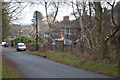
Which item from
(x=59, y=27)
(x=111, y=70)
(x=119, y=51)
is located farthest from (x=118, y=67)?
(x=59, y=27)

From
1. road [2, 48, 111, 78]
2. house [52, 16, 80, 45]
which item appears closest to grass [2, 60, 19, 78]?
road [2, 48, 111, 78]

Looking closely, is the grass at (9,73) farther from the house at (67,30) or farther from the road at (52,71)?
the house at (67,30)

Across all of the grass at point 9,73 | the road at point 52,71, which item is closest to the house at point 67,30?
the road at point 52,71

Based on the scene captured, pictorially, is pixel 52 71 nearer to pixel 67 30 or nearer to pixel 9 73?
pixel 9 73

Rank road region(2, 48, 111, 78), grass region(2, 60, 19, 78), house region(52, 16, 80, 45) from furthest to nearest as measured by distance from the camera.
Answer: house region(52, 16, 80, 45) → road region(2, 48, 111, 78) → grass region(2, 60, 19, 78)

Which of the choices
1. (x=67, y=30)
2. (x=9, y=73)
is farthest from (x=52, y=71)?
(x=67, y=30)

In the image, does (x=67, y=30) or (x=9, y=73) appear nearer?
(x=9, y=73)

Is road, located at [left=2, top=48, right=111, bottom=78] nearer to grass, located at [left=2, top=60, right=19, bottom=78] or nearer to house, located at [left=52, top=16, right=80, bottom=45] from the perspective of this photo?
grass, located at [left=2, top=60, right=19, bottom=78]

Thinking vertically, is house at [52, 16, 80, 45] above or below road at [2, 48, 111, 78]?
above

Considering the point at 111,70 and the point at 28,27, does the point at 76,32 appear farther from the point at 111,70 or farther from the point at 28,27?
the point at 28,27

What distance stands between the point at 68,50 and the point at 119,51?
40.8ft

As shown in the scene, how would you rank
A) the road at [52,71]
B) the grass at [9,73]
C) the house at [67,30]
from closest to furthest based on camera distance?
the grass at [9,73], the road at [52,71], the house at [67,30]

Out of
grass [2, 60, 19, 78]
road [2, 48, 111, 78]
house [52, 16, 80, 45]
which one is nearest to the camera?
grass [2, 60, 19, 78]

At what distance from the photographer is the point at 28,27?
140 meters
